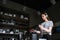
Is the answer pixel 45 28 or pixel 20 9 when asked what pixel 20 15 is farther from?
pixel 45 28

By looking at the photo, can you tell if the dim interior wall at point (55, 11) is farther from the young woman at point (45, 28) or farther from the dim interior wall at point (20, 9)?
the young woman at point (45, 28)

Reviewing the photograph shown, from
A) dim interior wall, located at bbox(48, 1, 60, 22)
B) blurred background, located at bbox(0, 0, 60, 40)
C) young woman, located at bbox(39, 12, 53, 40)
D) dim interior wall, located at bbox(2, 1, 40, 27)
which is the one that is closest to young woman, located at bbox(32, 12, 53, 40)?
young woman, located at bbox(39, 12, 53, 40)

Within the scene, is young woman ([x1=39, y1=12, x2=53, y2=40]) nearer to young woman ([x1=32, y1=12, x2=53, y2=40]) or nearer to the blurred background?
young woman ([x1=32, y1=12, x2=53, y2=40])

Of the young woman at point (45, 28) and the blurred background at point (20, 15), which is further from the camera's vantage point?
the blurred background at point (20, 15)

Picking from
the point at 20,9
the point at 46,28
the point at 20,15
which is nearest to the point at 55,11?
the point at 20,9

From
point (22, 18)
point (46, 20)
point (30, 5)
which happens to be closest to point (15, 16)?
point (22, 18)

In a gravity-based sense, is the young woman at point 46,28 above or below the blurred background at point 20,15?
below

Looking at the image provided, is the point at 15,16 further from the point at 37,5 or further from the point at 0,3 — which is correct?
the point at 37,5

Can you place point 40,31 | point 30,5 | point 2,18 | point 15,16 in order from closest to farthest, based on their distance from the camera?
1. point 40,31
2. point 2,18
3. point 15,16
4. point 30,5

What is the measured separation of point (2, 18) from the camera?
4.53 m

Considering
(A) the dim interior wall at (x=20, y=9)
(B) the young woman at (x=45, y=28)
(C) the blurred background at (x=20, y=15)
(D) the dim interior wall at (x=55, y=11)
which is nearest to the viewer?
(B) the young woman at (x=45, y=28)

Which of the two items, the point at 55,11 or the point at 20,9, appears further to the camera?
the point at 55,11

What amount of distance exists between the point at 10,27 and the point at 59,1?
8.36 ft

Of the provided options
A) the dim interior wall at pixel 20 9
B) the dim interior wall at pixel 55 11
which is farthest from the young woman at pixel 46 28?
the dim interior wall at pixel 55 11
